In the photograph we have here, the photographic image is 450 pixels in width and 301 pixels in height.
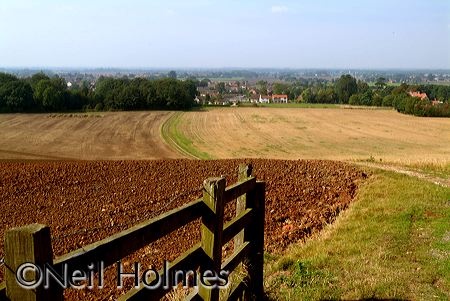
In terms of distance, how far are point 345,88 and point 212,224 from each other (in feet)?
384

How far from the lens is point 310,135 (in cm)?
4662

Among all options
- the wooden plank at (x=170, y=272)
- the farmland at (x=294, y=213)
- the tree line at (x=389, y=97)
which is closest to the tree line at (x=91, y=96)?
the tree line at (x=389, y=97)

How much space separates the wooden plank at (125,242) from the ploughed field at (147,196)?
408cm

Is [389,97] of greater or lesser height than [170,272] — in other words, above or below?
below

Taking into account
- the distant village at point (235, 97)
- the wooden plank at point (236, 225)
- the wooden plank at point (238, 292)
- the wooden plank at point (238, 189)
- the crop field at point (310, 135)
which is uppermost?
the wooden plank at point (238, 189)

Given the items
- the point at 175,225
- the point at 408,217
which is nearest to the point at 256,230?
the point at 175,225

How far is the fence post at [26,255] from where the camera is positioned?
6.46 ft

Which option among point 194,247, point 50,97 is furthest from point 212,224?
point 50,97

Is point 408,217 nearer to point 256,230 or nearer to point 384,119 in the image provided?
point 256,230

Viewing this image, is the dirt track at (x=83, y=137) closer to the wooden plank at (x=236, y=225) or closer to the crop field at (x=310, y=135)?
the crop field at (x=310, y=135)

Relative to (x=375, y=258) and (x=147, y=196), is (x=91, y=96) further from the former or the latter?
(x=375, y=258)

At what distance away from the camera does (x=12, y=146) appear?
125ft

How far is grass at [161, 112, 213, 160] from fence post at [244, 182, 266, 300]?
26.4 metres

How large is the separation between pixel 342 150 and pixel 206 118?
2705cm
